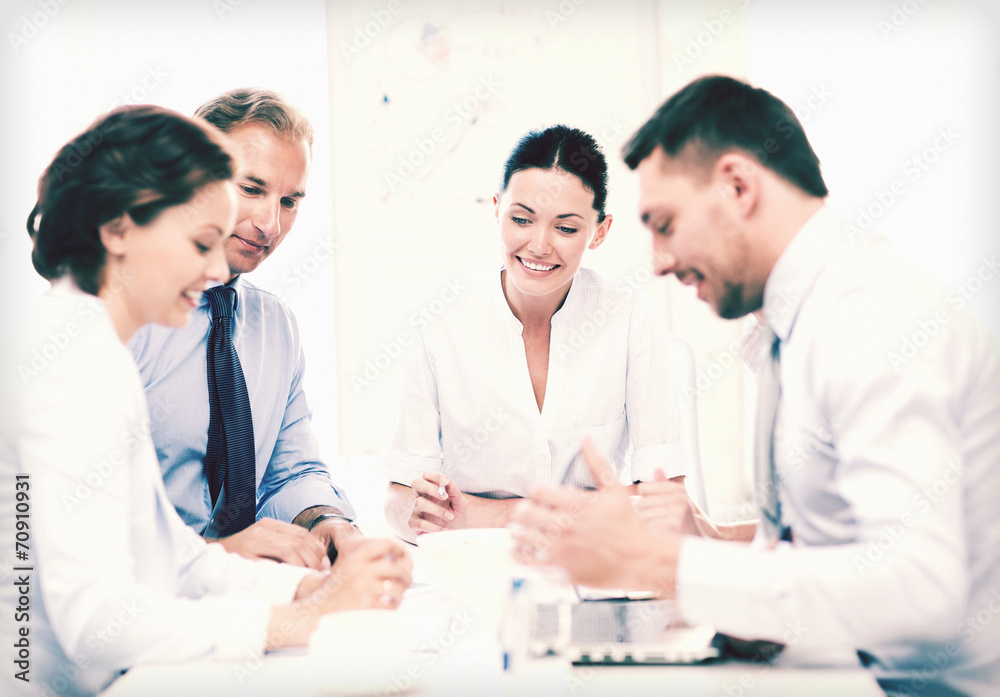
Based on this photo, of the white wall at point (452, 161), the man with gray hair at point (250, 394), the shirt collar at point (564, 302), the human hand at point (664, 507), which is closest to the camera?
the human hand at point (664, 507)

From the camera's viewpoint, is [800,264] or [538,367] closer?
[800,264]

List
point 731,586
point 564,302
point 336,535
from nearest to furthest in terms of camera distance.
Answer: point 731,586
point 336,535
point 564,302

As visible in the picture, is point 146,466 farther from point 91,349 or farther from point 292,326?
point 292,326

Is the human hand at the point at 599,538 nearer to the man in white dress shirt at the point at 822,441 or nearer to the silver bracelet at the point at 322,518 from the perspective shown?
the man in white dress shirt at the point at 822,441

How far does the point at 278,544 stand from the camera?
47.4 inches

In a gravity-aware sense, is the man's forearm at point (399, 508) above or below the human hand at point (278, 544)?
below

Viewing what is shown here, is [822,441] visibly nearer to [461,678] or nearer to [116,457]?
[461,678]

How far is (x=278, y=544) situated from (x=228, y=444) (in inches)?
9.0

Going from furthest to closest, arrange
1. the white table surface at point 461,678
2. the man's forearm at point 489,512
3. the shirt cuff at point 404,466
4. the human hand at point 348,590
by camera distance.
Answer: the shirt cuff at point 404,466, the man's forearm at point 489,512, the human hand at point 348,590, the white table surface at point 461,678

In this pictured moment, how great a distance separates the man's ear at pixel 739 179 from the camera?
1.00 meters

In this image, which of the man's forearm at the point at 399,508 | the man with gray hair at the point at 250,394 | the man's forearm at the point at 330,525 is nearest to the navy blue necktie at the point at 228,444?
the man with gray hair at the point at 250,394

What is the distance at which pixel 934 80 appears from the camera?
1.40 m

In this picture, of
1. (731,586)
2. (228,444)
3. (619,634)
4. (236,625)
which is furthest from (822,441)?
(228,444)

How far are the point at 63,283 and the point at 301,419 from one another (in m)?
0.66
